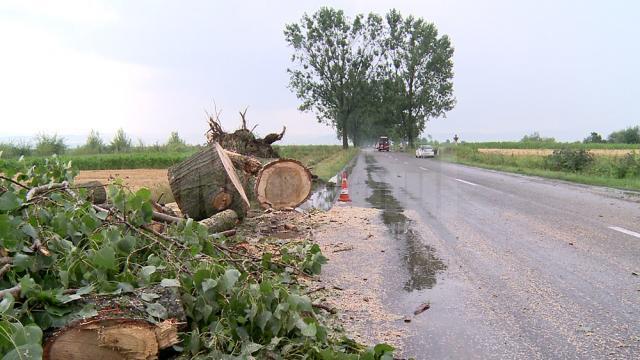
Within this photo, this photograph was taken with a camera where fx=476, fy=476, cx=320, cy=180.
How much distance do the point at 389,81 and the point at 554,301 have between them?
6205 cm

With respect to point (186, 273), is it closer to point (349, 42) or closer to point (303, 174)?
point (303, 174)

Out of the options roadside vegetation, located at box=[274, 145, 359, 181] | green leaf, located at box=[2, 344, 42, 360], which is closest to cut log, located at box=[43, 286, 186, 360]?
green leaf, located at box=[2, 344, 42, 360]

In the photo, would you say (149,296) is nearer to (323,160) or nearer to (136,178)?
(136,178)

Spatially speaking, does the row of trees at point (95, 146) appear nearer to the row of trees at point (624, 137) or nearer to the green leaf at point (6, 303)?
the green leaf at point (6, 303)

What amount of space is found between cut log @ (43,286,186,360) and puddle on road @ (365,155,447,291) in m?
2.62

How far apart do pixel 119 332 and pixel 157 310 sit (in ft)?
0.83

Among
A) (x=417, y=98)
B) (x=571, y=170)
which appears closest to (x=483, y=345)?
(x=571, y=170)

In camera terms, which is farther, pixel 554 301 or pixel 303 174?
pixel 303 174

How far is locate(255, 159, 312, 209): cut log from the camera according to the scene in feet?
28.8

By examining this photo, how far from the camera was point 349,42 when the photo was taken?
63.2 metres

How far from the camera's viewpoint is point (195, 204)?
23.6 ft

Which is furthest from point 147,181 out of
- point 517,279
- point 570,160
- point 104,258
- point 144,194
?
point 570,160

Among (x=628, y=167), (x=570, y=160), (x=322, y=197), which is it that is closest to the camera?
(x=322, y=197)

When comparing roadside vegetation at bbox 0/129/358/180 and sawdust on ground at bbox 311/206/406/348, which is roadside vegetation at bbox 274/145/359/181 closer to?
roadside vegetation at bbox 0/129/358/180
